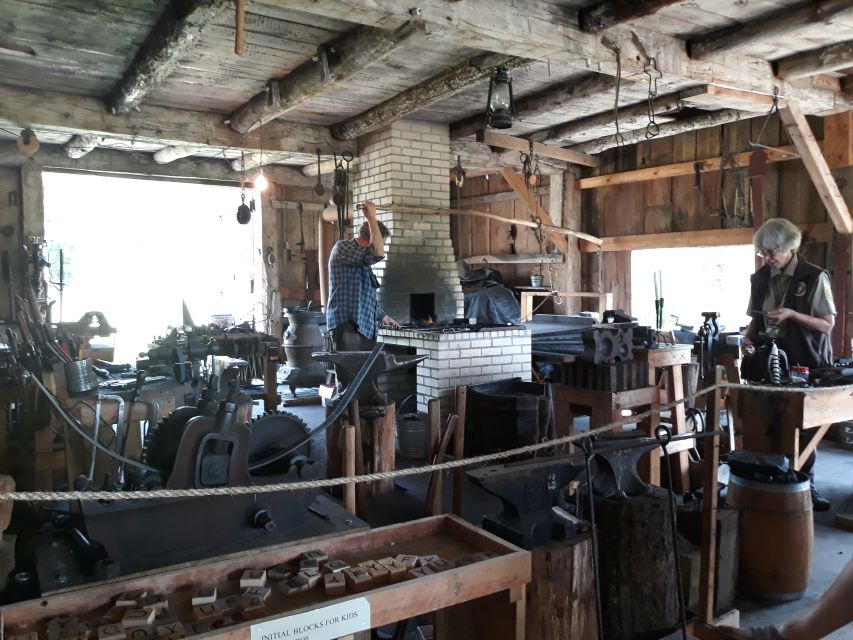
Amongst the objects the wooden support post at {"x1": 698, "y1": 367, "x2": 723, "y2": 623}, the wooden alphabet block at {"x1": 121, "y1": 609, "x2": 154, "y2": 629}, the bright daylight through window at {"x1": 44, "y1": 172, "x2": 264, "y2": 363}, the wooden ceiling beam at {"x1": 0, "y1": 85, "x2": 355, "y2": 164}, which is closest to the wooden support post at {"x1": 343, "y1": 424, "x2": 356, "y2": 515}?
the wooden alphabet block at {"x1": 121, "y1": 609, "x2": 154, "y2": 629}

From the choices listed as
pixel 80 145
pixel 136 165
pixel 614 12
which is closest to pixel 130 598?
pixel 614 12

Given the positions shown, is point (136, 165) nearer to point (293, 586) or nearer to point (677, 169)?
point (677, 169)

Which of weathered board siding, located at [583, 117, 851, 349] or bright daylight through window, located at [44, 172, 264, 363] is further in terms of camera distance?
bright daylight through window, located at [44, 172, 264, 363]

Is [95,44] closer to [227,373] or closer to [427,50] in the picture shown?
[427,50]

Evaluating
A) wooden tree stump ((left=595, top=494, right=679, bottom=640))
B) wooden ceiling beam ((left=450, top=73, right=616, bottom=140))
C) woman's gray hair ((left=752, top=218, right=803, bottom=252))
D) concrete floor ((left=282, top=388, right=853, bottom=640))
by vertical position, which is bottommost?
concrete floor ((left=282, top=388, right=853, bottom=640))

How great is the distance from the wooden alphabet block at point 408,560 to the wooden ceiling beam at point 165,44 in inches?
135

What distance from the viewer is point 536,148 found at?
8.59m

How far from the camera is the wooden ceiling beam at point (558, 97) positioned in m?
6.36

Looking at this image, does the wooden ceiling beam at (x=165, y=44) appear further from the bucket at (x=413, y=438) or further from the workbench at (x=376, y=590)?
the bucket at (x=413, y=438)

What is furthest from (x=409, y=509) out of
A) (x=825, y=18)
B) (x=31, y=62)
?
(x=31, y=62)

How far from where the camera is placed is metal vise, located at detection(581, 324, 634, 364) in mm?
4797

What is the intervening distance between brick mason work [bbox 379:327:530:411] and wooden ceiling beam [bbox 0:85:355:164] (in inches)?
108

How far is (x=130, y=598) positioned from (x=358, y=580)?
700 millimetres

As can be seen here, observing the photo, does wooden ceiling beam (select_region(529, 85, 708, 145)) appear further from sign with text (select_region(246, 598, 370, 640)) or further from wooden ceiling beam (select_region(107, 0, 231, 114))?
sign with text (select_region(246, 598, 370, 640))
